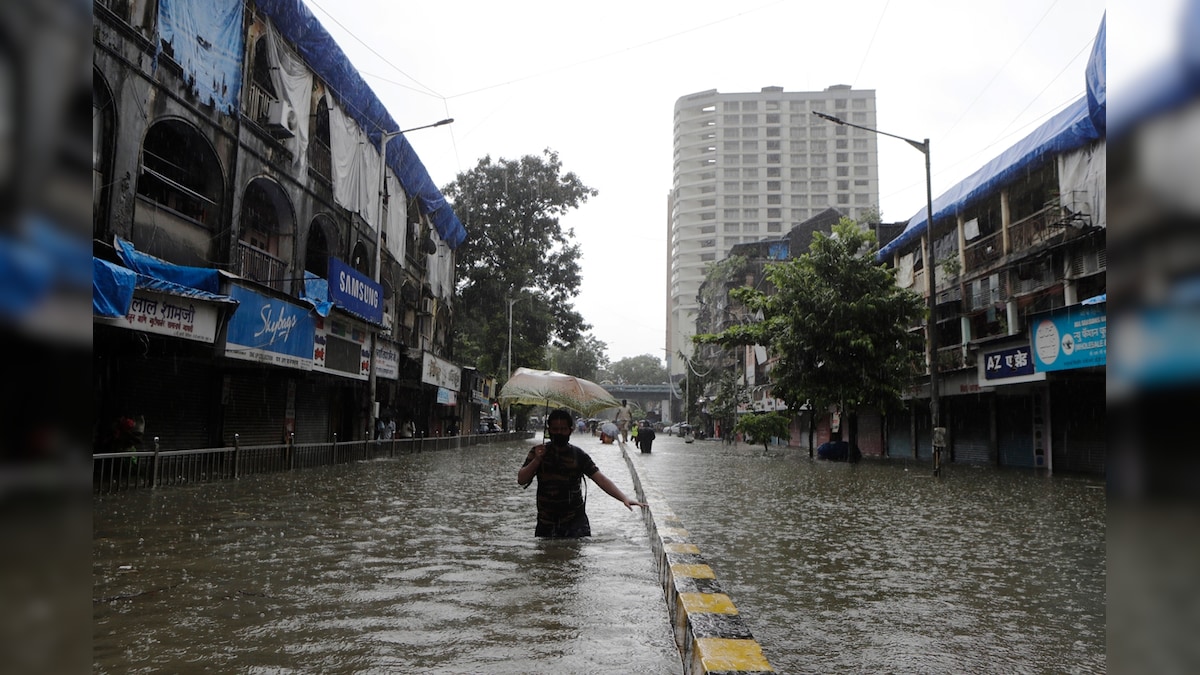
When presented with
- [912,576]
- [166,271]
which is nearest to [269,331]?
[166,271]

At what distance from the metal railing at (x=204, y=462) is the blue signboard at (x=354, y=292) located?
380 cm

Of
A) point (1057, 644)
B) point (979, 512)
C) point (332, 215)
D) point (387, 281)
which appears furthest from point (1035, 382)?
point (387, 281)

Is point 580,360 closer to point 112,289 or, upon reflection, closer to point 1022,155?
point 1022,155

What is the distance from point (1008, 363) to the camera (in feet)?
69.9

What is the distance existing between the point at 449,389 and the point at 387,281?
8.96 meters

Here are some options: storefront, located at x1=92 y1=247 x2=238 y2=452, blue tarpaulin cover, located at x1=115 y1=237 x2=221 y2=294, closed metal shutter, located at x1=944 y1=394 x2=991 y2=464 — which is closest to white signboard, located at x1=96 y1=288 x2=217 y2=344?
storefront, located at x1=92 y1=247 x2=238 y2=452

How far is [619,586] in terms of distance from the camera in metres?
6.40

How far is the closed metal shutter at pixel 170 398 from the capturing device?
15.2 metres

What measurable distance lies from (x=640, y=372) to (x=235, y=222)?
122 m

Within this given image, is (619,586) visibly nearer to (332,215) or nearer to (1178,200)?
(1178,200)

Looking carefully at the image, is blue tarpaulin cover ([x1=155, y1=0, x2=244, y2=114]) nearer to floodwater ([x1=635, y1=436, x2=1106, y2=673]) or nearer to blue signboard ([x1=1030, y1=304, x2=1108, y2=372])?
floodwater ([x1=635, y1=436, x2=1106, y2=673])

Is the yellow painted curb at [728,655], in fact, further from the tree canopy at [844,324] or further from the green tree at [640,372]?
the green tree at [640,372]

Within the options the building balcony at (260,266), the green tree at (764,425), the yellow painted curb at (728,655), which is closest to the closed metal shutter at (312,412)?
the building balcony at (260,266)

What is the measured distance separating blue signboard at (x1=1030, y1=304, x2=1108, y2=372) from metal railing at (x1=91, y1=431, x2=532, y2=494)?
17.1 m
